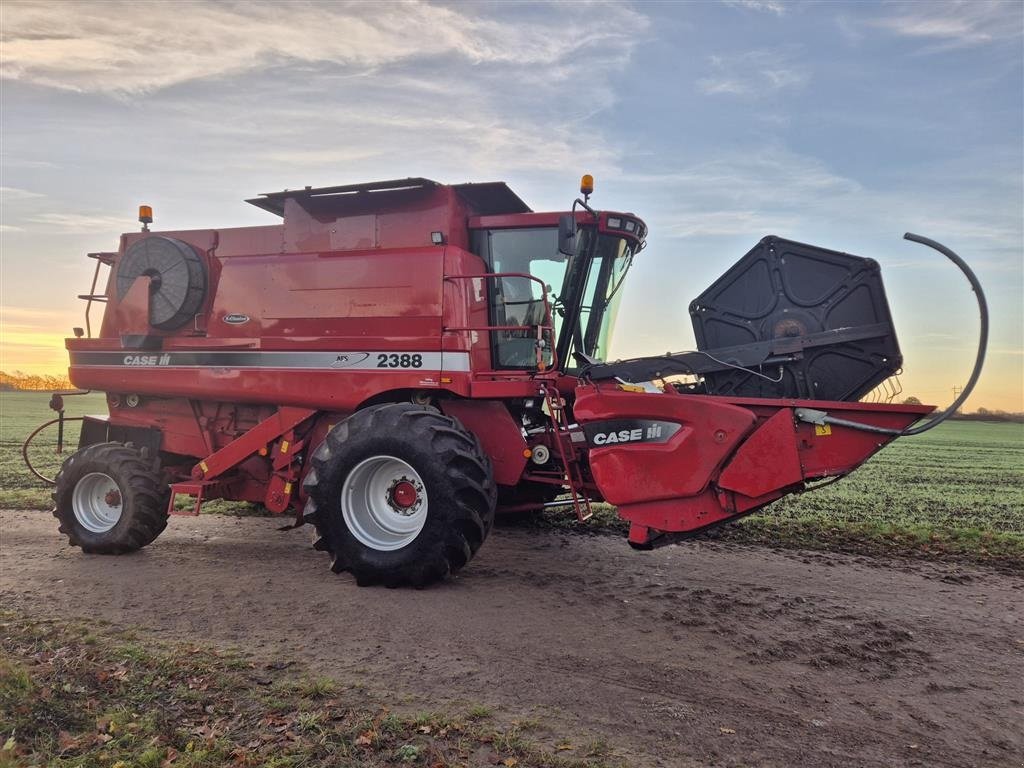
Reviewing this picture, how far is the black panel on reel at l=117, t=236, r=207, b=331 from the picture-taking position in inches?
342

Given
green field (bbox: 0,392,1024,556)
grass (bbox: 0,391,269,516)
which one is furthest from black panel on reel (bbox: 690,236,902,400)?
grass (bbox: 0,391,269,516)

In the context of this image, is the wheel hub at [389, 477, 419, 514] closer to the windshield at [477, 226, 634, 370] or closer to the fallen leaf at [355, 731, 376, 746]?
the windshield at [477, 226, 634, 370]

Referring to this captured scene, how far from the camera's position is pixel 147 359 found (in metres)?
8.95

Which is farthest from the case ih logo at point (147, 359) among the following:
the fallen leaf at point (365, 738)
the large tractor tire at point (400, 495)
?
the fallen leaf at point (365, 738)

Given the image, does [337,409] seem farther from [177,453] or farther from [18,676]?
[18,676]

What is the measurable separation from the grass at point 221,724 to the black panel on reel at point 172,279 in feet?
14.4

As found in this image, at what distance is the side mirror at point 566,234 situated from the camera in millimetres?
6816

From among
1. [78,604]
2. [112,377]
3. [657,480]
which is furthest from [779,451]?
[112,377]

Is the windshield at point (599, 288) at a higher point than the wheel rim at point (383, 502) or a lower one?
higher

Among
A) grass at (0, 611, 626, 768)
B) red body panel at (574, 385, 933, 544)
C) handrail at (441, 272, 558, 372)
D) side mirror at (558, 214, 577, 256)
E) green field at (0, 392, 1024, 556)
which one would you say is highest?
side mirror at (558, 214, 577, 256)

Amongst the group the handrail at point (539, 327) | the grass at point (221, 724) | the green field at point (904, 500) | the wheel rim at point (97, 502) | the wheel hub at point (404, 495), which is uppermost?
the handrail at point (539, 327)

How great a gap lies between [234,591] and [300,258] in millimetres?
3277

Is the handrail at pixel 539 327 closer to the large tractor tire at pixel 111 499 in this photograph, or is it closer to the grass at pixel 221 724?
the grass at pixel 221 724

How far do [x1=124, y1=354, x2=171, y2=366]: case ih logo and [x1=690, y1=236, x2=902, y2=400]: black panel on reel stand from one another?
5736mm
